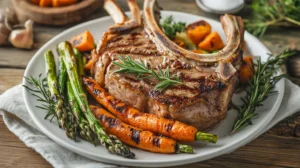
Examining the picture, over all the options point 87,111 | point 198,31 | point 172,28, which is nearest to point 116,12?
point 172,28

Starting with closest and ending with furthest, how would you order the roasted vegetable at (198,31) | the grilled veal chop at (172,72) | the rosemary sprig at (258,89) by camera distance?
1. the grilled veal chop at (172,72)
2. the rosemary sprig at (258,89)
3. the roasted vegetable at (198,31)

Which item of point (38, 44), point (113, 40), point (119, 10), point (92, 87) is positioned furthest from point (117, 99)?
point (38, 44)

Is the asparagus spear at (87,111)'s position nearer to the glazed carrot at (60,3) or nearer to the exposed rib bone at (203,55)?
the exposed rib bone at (203,55)

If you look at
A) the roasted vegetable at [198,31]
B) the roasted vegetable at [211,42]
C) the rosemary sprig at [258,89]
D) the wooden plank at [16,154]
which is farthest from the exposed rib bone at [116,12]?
the wooden plank at [16,154]

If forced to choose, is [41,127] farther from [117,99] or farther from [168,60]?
[168,60]

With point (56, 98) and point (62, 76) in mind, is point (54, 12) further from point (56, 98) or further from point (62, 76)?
point (56, 98)

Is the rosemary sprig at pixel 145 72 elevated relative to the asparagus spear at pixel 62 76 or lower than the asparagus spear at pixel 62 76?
elevated
